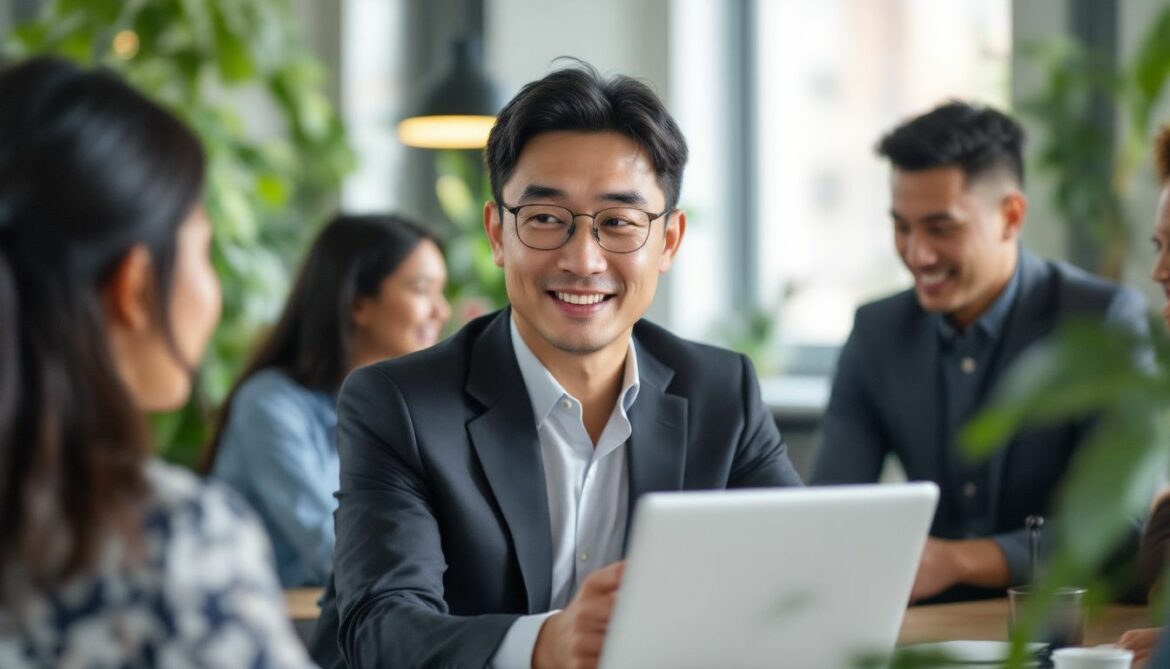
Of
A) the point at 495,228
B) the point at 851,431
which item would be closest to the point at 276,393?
the point at 495,228

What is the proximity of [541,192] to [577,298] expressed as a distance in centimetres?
16

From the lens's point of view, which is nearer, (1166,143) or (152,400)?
(152,400)

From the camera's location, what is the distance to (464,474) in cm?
195

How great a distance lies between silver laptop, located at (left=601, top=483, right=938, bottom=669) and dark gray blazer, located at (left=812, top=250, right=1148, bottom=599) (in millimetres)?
1307

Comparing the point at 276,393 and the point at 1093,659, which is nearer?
the point at 1093,659

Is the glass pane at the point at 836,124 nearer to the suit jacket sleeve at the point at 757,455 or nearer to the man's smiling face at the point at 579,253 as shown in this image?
the suit jacket sleeve at the point at 757,455

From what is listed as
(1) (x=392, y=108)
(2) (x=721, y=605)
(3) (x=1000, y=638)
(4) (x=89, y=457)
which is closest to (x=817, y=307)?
(1) (x=392, y=108)

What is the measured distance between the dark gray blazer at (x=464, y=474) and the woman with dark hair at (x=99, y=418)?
59 cm

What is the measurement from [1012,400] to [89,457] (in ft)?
2.32

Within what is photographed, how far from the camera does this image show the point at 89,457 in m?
1.08

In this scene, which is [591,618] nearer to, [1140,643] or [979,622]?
[1140,643]

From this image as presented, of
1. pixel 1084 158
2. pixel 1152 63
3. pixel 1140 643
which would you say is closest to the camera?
pixel 1152 63

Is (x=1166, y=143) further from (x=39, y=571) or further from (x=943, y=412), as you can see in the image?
(x=39, y=571)

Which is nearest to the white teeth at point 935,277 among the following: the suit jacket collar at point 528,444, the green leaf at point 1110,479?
the suit jacket collar at point 528,444
